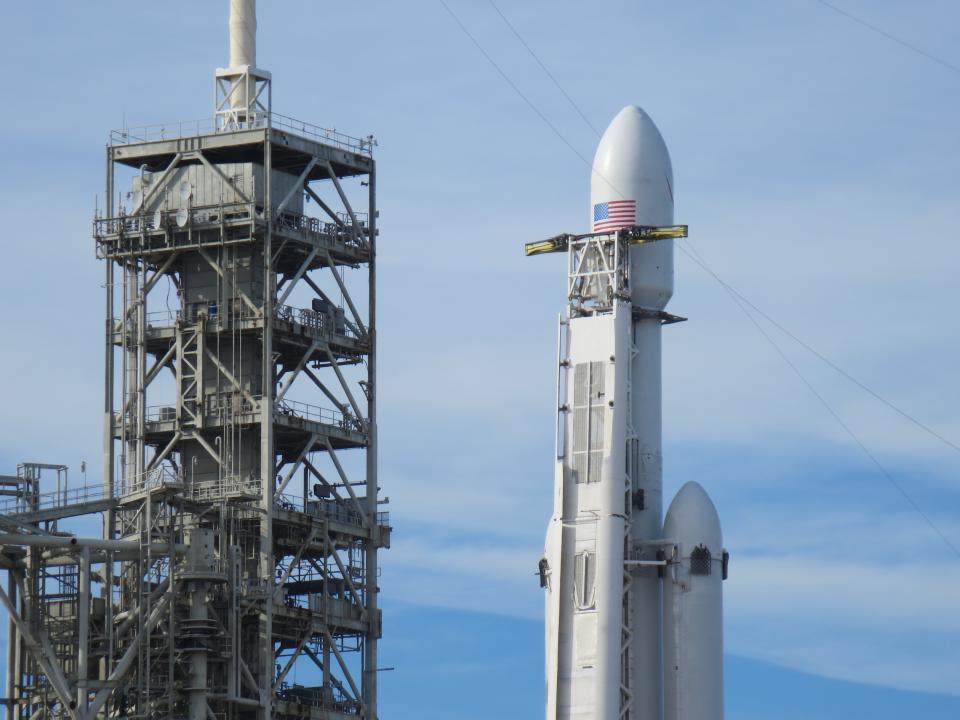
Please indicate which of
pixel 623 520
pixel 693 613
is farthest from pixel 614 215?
pixel 693 613

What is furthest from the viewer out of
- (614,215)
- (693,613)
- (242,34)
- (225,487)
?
(242,34)

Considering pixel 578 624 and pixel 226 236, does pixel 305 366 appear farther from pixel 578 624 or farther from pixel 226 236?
pixel 578 624

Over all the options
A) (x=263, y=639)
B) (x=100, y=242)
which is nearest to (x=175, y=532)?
(x=263, y=639)

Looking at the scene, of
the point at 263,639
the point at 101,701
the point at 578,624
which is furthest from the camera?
the point at 263,639

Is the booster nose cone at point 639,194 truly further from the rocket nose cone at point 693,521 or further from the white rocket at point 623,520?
the rocket nose cone at point 693,521

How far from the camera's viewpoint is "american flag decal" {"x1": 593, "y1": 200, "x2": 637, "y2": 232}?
12588 centimetres

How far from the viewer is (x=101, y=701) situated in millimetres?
130000

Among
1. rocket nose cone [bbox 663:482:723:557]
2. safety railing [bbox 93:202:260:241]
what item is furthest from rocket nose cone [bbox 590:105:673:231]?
safety railing [bbox 93:202:260:241]

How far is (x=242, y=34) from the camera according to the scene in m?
148

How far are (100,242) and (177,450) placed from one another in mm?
9593

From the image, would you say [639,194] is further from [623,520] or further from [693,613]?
[693,613]

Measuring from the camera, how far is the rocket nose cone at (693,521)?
123 meters

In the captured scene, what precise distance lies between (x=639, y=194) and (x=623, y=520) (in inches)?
493

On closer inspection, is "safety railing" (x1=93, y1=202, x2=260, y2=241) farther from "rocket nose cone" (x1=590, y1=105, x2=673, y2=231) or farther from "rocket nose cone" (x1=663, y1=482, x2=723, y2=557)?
"rocket nose cone" (x1=663, y1=482, x2=723, y2=557)
